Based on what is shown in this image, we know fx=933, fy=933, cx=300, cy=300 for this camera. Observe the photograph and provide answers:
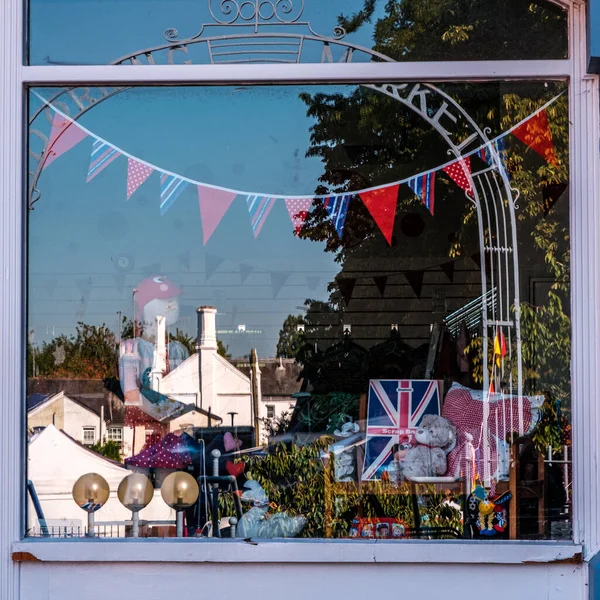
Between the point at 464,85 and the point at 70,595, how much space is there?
2.46 m

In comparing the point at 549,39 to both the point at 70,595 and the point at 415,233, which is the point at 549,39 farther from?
the point at 70,595

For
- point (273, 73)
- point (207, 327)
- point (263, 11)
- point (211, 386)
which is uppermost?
point (263, 11)

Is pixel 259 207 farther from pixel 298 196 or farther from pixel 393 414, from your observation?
pixel 393 414

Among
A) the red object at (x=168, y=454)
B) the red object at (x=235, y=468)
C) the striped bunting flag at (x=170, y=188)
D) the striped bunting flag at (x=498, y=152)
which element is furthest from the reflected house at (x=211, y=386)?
the striped bunting flag at (x=498, y=152)

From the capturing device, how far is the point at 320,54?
368 cm

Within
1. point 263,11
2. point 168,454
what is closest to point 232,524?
point 168,454

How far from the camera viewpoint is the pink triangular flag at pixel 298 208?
453 centimetres

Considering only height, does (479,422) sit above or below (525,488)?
above

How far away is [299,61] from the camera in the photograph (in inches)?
144

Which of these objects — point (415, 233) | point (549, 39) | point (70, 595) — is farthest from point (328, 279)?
point (70, 595)

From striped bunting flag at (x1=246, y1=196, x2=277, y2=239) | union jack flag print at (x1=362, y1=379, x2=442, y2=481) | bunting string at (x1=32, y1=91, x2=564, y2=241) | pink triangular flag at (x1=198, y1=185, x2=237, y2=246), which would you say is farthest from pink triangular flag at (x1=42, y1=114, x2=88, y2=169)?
union jack flag print at (x1=362, y1=379, x2=442, y2=481)

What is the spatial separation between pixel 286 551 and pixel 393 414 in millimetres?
993

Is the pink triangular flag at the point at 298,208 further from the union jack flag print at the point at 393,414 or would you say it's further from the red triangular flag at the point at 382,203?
the union jack flag print at the point at 393,414

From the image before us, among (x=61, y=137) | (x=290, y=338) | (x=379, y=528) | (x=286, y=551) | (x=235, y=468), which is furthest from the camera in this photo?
(x=290, y=338)
